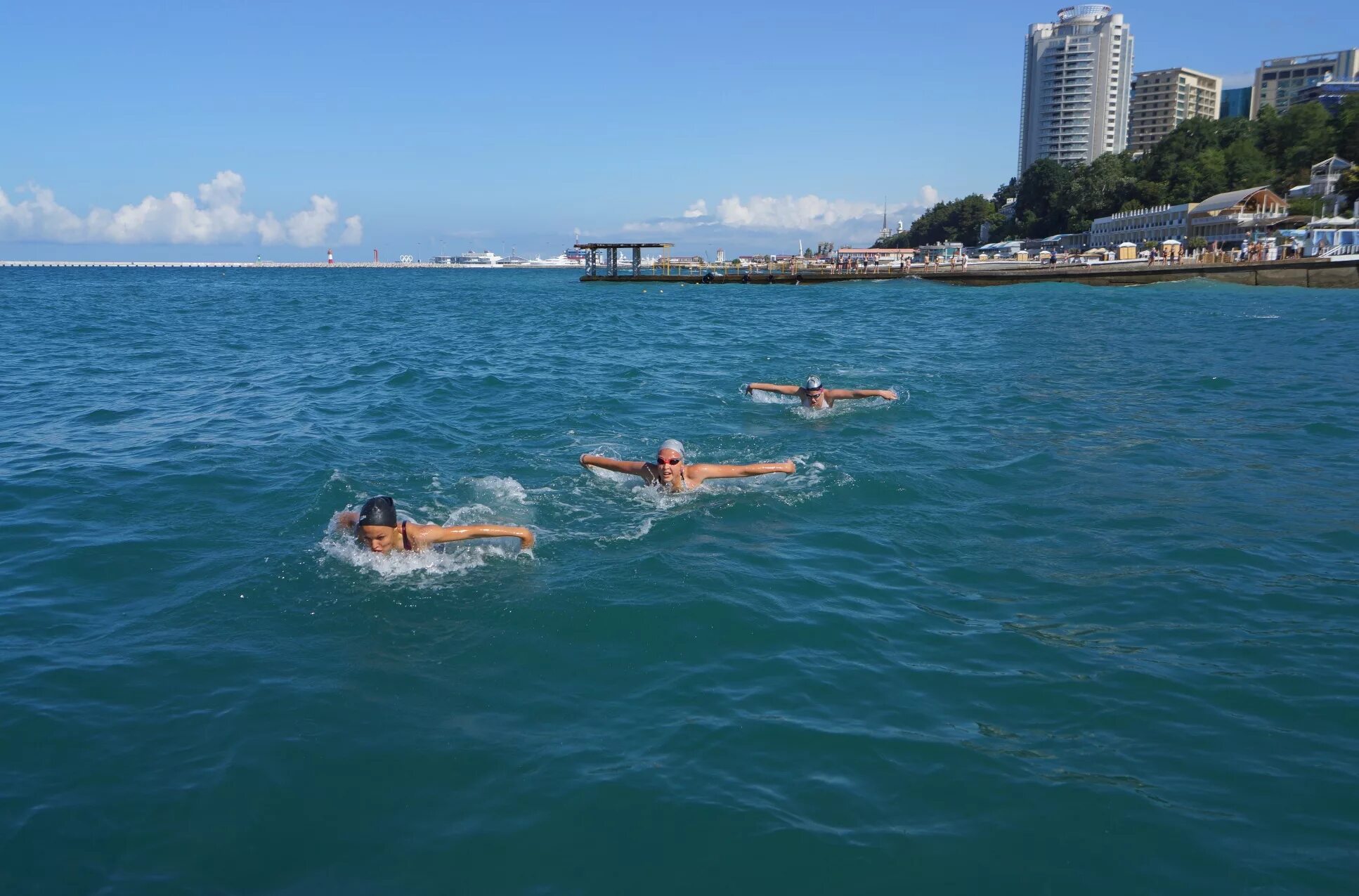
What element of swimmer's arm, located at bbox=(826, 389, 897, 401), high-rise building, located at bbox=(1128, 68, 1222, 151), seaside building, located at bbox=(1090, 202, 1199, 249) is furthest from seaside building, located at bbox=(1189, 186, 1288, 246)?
high-rise building, located at bbox=(1128, 68, 1222, 151)

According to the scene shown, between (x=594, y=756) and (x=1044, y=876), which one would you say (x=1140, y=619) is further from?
(x=594, y=756)

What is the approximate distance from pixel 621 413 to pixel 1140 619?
35.3ft

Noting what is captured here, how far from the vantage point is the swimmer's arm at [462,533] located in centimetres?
832

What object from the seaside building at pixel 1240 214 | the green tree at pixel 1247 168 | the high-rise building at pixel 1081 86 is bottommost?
the seaside building at pixel 1240 214

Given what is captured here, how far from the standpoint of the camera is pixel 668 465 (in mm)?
10594

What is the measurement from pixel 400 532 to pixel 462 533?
69 cm

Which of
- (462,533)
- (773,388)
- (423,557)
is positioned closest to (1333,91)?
(773,388)

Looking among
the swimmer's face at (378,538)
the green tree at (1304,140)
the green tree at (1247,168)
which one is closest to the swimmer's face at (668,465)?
the swimmer's face at (378,538)

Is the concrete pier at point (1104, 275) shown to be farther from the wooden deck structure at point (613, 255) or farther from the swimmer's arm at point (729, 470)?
the swimmer's arm at point (729, 470)

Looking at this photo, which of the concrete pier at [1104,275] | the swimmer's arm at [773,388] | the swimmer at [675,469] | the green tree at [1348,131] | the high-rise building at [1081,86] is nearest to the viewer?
the swimmer at [675,469]

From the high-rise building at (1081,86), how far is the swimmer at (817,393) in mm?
→ 178335

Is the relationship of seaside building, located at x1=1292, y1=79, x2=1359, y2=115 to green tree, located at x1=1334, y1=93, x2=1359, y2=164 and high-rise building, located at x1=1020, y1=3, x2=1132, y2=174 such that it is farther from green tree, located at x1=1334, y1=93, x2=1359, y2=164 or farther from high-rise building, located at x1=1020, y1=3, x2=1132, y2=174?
high-rise building, located at x1=1020, y1=3, x2=1132, y2=174

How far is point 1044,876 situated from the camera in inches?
182

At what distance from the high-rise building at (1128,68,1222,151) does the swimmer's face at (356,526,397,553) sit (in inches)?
8396
